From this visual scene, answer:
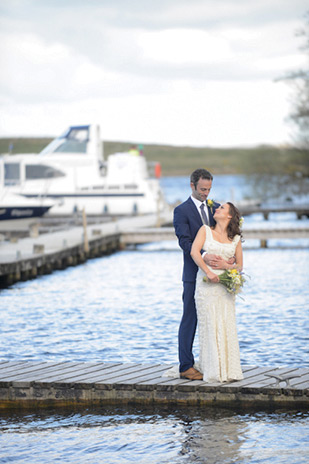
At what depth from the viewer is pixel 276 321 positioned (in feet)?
46.8

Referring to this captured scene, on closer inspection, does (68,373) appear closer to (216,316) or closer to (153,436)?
(153,436)

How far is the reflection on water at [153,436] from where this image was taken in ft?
23.1

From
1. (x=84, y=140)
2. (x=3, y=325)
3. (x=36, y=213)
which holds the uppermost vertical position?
(x=84, y=140)

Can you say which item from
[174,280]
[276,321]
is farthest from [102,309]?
[174,280]

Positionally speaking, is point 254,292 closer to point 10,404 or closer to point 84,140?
point 10,404

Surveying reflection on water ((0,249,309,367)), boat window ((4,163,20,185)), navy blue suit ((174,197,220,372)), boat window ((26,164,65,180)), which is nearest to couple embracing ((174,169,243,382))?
navy blue suit ((174,197,220,372))

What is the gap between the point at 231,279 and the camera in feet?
24.9

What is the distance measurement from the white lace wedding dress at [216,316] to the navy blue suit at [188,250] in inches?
5.3

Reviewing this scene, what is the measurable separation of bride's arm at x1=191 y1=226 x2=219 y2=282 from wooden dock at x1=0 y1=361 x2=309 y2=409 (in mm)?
1133

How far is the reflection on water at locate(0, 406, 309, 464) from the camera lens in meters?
7.03

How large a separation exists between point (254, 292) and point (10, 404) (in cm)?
1065

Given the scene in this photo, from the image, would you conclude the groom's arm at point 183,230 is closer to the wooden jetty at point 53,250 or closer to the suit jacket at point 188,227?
the suit jacket at point 188,227

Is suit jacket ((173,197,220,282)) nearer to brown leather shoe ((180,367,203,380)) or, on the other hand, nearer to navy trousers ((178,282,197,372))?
navy trousers ((178,282,197,372))

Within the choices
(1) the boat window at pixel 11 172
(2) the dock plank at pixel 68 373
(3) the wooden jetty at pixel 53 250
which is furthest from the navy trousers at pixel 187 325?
(1) the boat window at pixel 11 172
